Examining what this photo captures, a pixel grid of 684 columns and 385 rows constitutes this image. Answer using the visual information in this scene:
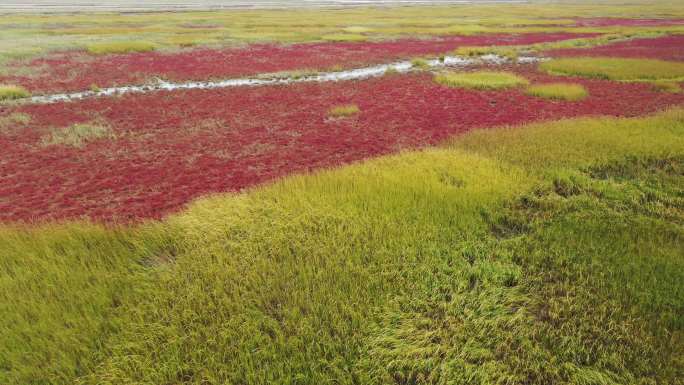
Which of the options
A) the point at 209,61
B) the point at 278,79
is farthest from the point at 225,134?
the point at 209,61

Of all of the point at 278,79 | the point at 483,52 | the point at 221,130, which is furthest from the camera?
the point at 483,52

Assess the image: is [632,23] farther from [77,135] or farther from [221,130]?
[77,135]

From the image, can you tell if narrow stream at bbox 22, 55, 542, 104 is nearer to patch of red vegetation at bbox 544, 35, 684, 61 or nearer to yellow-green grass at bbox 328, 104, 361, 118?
patch of red vegetation at bbox 544, 35, 684, 61

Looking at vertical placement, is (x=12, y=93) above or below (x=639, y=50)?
below

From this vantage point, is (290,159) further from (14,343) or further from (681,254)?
(681,254)

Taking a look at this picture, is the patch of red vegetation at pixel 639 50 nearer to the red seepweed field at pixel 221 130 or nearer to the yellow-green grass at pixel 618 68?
the yellow-green grass at pixel 618 68

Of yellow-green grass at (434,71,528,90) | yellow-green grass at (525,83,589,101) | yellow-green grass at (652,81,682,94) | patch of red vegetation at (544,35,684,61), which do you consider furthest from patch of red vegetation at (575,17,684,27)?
yellow-green grass at (525,83,589,101)
